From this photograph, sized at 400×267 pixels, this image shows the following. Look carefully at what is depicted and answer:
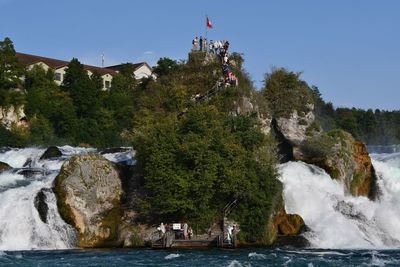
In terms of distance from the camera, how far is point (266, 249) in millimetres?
33625

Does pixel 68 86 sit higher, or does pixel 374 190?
pixel 68 86

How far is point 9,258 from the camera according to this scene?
2973 centimetres

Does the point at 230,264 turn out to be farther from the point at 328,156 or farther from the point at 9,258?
the point at 328,156

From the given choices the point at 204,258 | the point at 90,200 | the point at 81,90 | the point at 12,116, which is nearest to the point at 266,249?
the point at 204,258

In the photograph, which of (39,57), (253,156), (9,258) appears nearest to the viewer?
(9,258)

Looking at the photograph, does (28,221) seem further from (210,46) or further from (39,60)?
(39,60)

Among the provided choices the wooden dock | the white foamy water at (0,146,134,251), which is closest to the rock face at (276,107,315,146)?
the wooden dock

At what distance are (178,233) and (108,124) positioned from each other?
42.0 metres

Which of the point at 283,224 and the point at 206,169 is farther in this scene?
the point at 283,224

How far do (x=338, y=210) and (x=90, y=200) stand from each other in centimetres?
1454

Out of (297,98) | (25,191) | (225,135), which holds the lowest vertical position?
(25,191)

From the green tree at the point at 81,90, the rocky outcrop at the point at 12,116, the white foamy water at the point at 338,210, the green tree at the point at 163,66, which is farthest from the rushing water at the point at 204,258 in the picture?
the green tree at the point at 163,66

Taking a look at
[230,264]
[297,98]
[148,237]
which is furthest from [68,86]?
[230,264]

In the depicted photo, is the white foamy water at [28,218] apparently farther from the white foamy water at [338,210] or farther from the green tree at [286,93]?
the green tree at [286,93]
